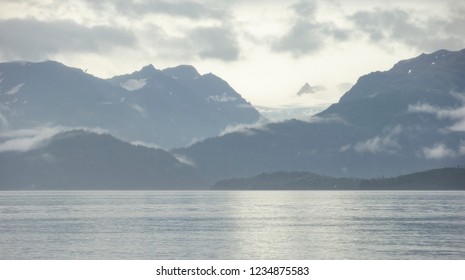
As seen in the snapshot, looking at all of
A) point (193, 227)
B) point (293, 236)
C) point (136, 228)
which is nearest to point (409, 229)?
point (293, 236)

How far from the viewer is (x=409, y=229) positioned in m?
173
